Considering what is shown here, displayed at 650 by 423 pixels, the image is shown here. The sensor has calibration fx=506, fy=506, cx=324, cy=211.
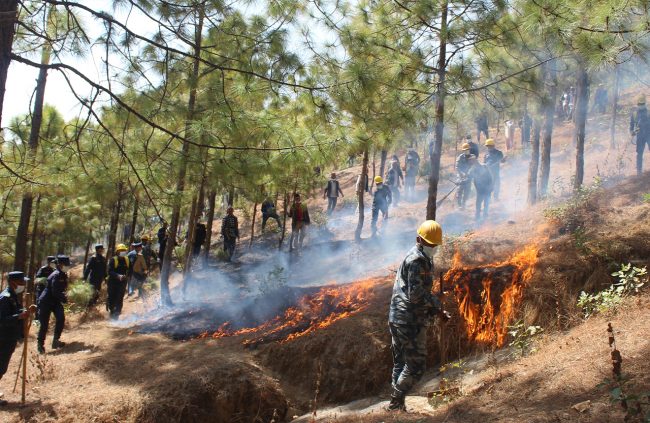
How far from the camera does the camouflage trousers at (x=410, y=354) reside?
5.38 m

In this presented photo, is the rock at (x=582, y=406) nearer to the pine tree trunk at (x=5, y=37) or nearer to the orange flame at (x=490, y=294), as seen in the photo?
the orange flame at (x=490, y=294)

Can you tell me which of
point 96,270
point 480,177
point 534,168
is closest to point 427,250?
point 480,177

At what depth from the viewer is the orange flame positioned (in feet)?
24.2

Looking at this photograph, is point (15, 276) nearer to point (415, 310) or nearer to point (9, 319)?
point (9, 319)

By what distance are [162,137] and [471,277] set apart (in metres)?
5.20

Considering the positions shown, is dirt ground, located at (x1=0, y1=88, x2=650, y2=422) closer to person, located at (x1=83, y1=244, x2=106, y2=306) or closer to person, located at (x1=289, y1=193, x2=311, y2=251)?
person, located at (x1=83, y1=244, x2=106, y2=306)

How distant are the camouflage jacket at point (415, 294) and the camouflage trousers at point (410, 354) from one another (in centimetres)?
8

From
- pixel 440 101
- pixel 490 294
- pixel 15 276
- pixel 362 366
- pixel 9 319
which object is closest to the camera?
pixel 9 319

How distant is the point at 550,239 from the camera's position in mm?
9500

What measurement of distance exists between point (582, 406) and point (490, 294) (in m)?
3.80

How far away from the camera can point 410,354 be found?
5406 mm

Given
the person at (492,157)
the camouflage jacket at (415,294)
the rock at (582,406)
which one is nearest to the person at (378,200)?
the person at (492,157)

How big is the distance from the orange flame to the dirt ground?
0.24 m

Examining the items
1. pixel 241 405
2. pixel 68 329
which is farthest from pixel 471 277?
pixel 68 329
